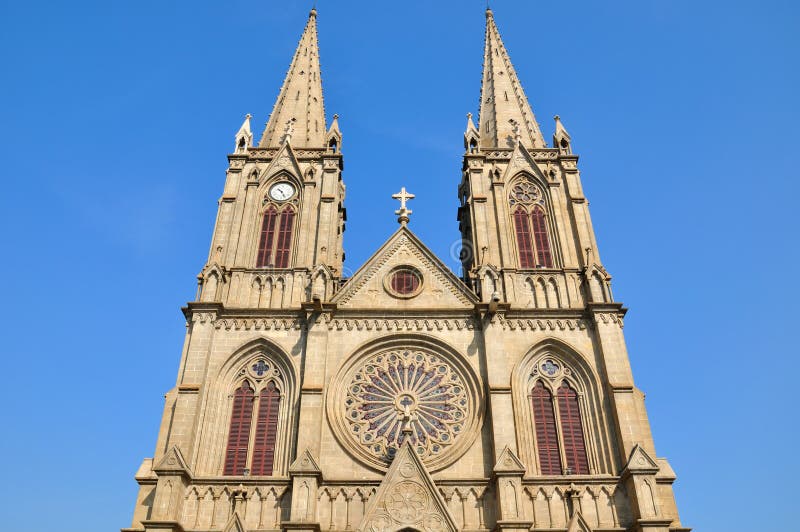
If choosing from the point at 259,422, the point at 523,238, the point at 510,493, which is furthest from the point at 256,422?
the point at 523,238

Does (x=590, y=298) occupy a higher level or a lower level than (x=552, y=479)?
higher

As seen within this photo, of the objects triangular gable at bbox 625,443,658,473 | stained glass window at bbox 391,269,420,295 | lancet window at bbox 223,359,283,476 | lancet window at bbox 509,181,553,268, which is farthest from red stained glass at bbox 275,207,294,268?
triangular gable at bbox 625,443,658,473

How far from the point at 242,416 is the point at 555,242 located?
53.4 feet

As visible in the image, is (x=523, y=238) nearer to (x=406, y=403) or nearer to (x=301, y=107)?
(x=406, y=403)

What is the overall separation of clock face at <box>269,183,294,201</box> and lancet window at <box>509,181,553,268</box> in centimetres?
1121

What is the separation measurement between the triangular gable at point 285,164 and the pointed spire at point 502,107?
35.9 ft

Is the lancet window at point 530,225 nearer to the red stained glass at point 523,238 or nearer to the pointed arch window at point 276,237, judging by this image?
the red stained glass at point 523,238

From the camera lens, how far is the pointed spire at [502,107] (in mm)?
36781

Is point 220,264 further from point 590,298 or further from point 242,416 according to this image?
point 590,298

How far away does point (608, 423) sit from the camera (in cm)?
2539

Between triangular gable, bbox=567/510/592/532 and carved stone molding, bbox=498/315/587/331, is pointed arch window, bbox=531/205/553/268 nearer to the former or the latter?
carved stone molding, bbox=498/315/587/331

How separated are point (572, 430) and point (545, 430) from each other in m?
1.05

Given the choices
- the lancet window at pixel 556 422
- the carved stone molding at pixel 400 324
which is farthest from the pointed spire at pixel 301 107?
the lancet window at pixel 556 422

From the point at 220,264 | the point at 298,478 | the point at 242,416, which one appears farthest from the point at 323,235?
the point at 298,478
